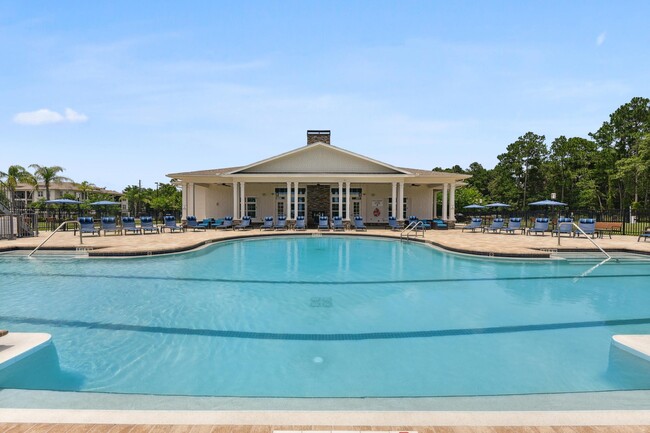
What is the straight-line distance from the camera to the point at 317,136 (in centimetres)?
2605

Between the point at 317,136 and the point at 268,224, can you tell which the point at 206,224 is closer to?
the point at 268,224

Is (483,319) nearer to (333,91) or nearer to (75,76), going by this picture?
(333,91)

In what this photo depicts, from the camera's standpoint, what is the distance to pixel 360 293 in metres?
7.36

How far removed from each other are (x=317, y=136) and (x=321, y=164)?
2.91m

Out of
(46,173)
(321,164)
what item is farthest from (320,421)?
(46,173)

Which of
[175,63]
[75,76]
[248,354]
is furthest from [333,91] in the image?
[248,354]

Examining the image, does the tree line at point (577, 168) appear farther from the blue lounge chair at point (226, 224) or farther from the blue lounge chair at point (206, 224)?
the blue lounge chair at point (206, 224)

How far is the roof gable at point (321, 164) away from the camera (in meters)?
24.2

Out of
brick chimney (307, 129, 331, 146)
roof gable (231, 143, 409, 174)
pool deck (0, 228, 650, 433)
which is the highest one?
brick chimney (307, 129, 331, 146)

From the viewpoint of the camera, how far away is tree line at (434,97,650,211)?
42.4 metres

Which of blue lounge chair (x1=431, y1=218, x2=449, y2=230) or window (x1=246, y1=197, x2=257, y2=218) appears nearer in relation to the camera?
blue lounge chair (x1=431, y1=218, x2=449, y2=230)

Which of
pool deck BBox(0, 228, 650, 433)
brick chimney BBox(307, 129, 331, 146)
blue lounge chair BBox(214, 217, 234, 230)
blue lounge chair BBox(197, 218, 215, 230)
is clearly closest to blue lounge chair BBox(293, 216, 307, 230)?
blue lounge chair BBox(214, 217, 234, 230)

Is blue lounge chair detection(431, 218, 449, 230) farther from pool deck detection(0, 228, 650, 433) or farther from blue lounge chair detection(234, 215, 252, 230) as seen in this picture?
pool deck detection(0, 228, 650, 433)

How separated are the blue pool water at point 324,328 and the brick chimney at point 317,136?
17290mm
